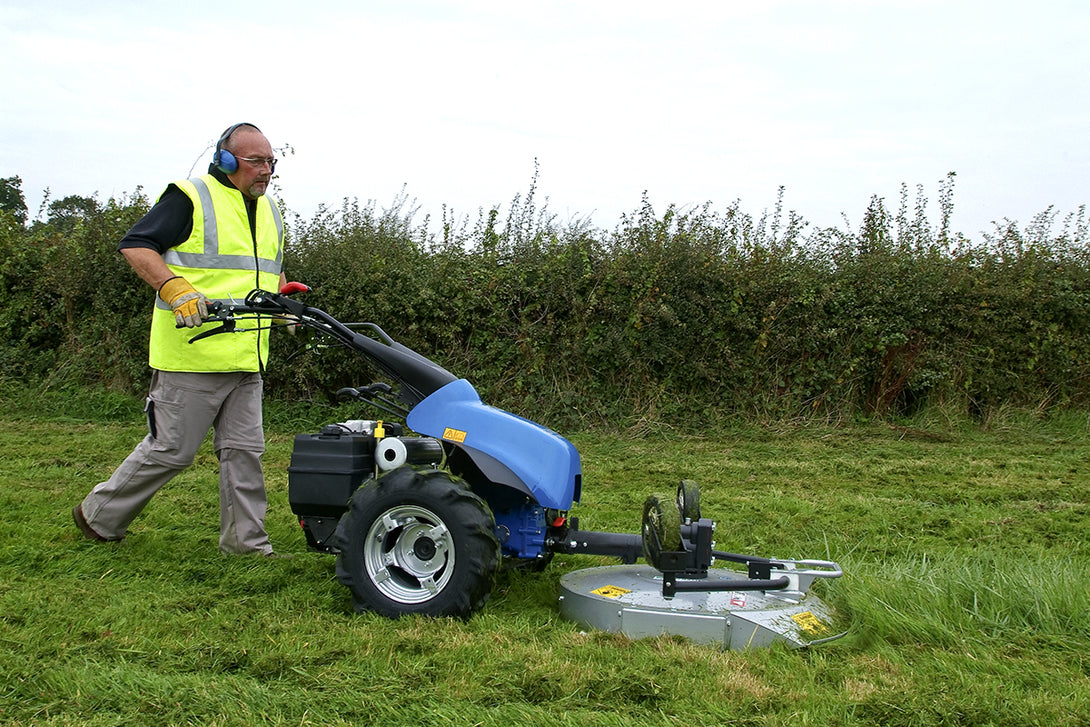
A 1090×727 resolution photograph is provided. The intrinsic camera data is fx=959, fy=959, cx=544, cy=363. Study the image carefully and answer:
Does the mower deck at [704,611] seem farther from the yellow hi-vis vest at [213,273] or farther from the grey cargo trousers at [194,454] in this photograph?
the yellow hi-vis vest at [213,273]

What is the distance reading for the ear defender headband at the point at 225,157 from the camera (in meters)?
4.38

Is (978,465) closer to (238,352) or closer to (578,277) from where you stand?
(578,277)

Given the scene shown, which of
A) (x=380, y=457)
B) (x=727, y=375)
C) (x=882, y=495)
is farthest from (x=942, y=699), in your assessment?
(x=727, y=375)

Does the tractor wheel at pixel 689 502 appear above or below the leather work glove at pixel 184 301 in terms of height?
below

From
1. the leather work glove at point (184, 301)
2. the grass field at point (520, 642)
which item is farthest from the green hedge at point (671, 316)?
the leather work glove at point (184, 301)

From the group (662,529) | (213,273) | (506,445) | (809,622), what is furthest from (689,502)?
(213,273)

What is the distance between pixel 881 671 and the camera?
9.71ft

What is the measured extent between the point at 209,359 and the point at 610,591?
2.11 metres

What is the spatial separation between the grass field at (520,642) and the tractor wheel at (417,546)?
0.11 meters

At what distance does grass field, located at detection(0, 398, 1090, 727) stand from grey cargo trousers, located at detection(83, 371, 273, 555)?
178mm

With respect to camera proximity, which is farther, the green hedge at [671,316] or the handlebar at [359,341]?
the green hedge at [671,316]

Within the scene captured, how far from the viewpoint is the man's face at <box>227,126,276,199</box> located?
4.41 m

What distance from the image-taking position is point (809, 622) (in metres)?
3.38

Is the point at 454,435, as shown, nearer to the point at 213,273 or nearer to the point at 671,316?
the point at 213,273
